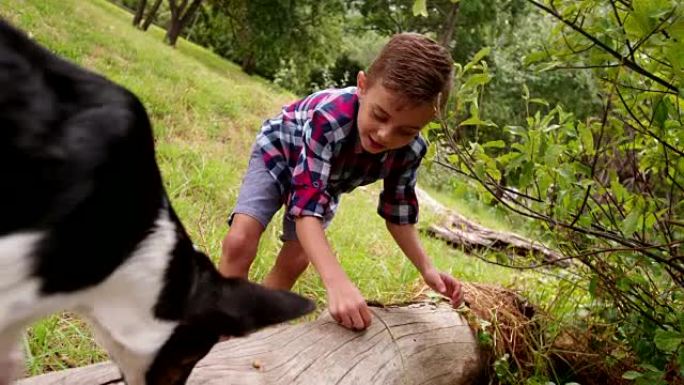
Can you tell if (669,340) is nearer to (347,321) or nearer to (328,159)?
(347,321)

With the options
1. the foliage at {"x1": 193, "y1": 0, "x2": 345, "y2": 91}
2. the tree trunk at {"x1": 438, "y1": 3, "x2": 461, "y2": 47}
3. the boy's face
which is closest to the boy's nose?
the boy's face


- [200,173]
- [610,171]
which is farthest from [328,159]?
[200,173]

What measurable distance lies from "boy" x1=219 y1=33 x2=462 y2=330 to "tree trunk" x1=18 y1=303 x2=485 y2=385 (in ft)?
0.27

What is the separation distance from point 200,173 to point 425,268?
1970 mm

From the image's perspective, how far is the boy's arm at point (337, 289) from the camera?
2049mm

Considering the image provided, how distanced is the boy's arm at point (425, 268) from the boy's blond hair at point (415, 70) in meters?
0.54

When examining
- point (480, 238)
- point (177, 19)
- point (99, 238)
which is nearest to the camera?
point (99, 238)

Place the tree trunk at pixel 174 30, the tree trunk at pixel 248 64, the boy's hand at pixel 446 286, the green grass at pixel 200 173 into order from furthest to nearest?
the tree trunk at pixel 248 64 → the tree trunk at pixel 174 30 → the green grass at pixel 200 173 → the boy's hand at pixel 446 286

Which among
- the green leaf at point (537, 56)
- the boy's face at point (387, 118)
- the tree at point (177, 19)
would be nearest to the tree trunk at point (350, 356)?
the boy's face at point (387, 118)

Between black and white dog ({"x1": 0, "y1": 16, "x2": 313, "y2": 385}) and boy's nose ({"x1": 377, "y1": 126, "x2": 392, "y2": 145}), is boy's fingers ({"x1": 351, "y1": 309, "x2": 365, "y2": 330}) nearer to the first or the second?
boy's nose ({"x1": 377, "y1": 126, "x2": 392, "y2": 145})

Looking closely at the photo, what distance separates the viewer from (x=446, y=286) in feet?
8.25

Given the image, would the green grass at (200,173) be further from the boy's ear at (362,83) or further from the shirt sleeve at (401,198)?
the boy's ear at (362,83)

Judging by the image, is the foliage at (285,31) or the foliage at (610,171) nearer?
the foliage at (610,171)

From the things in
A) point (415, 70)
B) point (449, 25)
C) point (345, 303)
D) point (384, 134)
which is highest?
point (449, 25)
